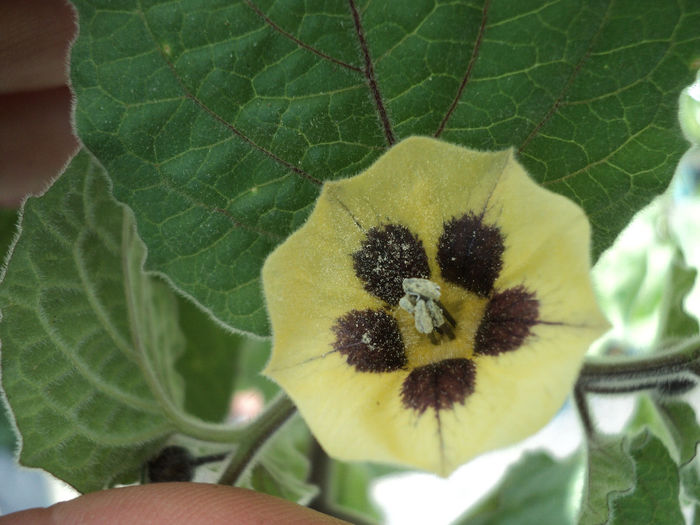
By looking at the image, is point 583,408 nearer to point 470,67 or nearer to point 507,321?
point 507,321

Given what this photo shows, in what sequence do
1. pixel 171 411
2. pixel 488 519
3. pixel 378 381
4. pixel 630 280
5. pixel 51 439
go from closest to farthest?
pixel 378 381 < pixel 51 439 < pixel 171 411 < pixel 488 519 < pixel 630 280

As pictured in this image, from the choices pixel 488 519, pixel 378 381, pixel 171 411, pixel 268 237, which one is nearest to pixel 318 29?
pixel 268 237

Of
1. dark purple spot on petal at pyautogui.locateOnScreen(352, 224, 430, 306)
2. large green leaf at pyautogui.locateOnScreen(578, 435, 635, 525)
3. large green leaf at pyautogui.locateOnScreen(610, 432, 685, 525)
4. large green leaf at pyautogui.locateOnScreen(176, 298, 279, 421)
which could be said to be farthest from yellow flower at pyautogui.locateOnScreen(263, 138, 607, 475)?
large green leaf at pyautogui.locateOnScreen(176, 298, 279, 421)

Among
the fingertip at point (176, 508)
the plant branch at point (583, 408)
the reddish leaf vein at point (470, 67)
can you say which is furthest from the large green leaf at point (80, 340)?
the plant branch at point (583, 408)

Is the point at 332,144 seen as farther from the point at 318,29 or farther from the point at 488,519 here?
the point at 488,519

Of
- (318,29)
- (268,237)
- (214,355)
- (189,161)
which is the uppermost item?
(318,29)

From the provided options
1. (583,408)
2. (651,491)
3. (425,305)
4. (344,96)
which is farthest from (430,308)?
(651,491)
